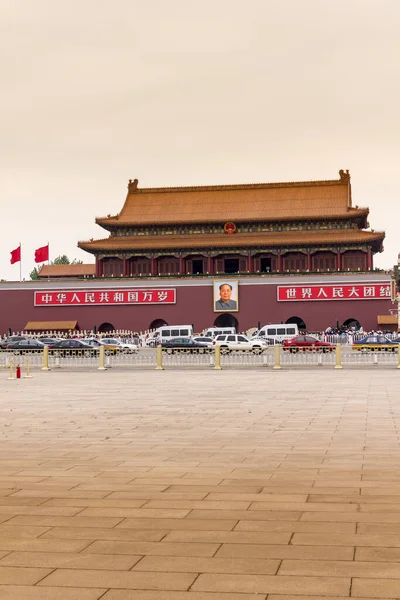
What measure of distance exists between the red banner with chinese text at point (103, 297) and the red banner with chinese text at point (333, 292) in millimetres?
8039

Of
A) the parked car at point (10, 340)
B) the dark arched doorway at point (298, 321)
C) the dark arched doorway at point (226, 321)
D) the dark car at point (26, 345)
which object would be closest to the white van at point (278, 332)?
the dark arched doorway at point (298, 321)

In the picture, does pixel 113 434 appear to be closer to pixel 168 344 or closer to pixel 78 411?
pixel 78 411

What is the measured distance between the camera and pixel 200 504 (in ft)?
20.4

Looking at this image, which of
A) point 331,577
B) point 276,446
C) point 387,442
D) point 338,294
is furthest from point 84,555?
point 338,294

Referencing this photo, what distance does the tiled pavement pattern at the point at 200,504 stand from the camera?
4258mm

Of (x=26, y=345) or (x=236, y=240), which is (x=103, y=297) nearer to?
(x=236, y=240)

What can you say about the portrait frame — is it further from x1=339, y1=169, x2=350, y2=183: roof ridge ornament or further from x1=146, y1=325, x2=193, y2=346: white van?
x1=339, y1=169, x2=350, y2=183: roof ridge ornament

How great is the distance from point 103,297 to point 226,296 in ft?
28.9

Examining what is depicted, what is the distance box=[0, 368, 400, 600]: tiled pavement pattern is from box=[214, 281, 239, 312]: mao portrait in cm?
4224

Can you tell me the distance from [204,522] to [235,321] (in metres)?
51.6

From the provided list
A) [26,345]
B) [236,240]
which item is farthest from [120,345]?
[236,240]

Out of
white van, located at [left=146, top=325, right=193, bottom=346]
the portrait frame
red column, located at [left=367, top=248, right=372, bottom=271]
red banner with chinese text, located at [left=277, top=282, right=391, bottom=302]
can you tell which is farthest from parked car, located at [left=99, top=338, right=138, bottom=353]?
red column, located at [left=367, top=248, right=372, bottom=271]

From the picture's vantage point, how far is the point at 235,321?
57.1 metres

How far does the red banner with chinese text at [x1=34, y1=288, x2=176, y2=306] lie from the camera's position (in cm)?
5681
